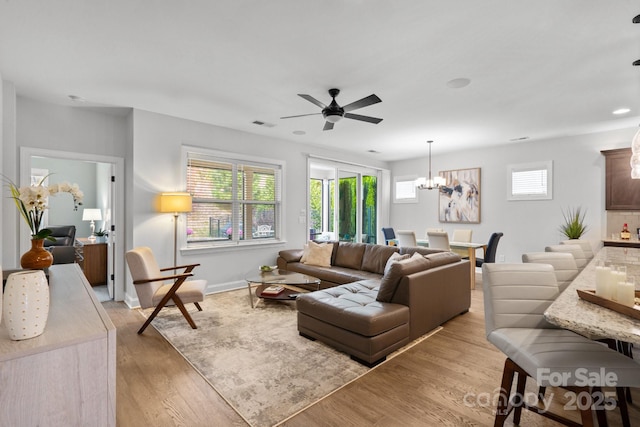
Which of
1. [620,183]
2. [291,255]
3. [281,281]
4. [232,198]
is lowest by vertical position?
[281,281]

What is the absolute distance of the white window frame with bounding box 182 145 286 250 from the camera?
4.73 m

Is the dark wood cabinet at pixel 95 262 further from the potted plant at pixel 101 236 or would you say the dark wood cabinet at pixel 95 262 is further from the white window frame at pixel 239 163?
the white window frame at pixel 239 163

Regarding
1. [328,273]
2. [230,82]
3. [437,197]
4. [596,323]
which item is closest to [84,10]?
[230,82]

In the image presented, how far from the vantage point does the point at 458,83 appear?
10.9 ft

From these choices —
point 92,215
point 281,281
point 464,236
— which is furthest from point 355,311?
point 92,215

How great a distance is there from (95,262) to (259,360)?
4.10m

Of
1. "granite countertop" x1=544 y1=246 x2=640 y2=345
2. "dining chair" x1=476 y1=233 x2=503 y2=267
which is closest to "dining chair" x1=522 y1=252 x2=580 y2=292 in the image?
"granite countertop" x1=544 y1=246 x2=640 y2=345

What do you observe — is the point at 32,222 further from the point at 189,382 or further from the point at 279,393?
the point at 279,393

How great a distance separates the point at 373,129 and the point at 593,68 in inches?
109

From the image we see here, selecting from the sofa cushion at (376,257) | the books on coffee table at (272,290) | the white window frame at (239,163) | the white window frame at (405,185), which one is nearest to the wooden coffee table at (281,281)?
the books on coffee table at (272,290)

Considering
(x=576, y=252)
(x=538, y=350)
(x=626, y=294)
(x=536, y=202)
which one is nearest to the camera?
(x=626, y=294)

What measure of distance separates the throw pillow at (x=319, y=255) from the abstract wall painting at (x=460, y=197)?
10.6 ft

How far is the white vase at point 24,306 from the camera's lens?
1.08m

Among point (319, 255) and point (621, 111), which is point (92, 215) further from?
point (621, 111)
